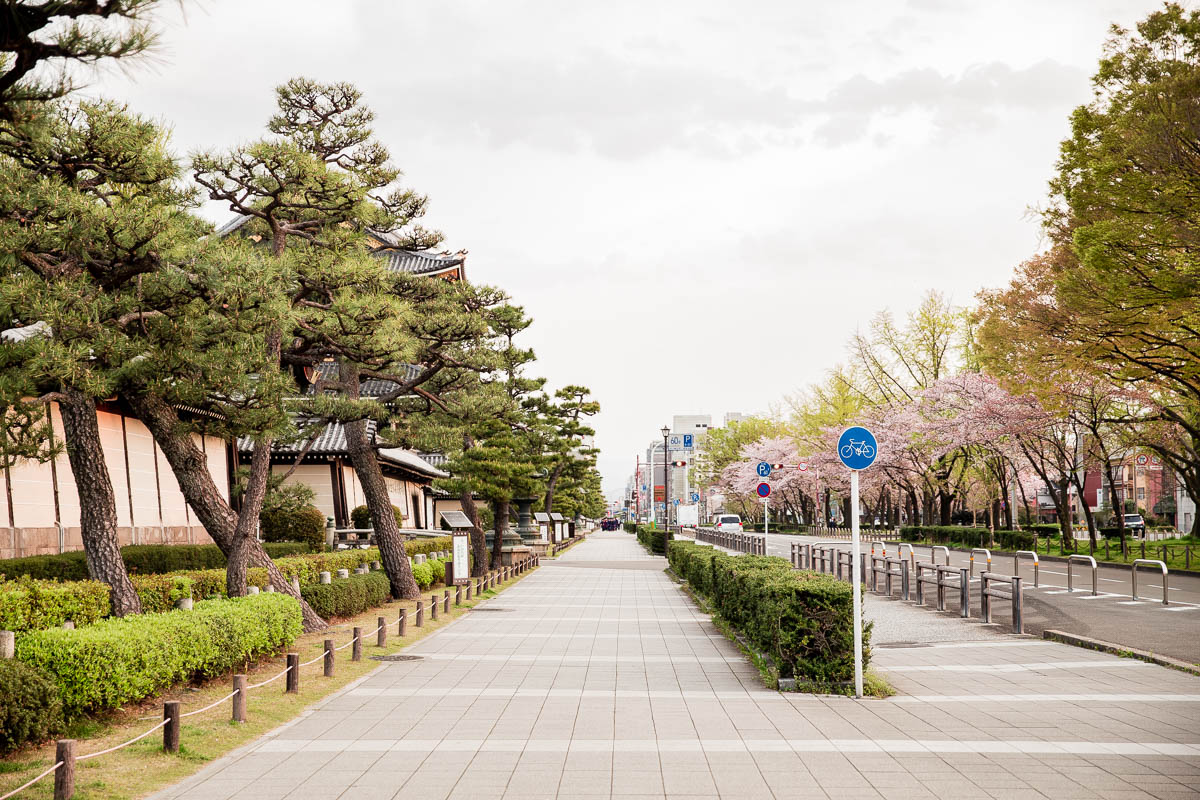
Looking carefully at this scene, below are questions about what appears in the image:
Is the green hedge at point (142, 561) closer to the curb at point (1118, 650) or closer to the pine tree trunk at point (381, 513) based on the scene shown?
the pine tree trunk at point (381, 513)

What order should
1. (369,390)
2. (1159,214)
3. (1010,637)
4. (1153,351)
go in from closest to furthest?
1. (1010,637)
2. (1159,214)
3. (1153,351)
4. (369,390)

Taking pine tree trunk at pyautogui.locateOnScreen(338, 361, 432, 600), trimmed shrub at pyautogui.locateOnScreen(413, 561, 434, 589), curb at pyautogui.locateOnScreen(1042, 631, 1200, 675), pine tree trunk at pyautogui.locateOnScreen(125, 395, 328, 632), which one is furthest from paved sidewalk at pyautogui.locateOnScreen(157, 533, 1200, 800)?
trimmed shrub at pyautogui.locateOnScreen(413, 561, 434, 589)

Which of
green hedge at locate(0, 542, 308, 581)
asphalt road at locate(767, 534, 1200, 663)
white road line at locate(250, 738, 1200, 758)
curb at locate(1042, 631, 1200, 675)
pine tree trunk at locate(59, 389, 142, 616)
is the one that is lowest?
asphalt road at locate(767, 534, 1200, 663)

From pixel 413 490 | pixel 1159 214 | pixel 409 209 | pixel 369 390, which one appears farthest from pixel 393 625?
pixel 413 490

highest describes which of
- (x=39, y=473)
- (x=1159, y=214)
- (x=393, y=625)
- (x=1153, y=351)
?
(x=1159, y=214)

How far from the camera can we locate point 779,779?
22.3ft

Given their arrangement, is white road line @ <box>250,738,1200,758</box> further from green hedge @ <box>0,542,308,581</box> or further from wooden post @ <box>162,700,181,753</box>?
green hedge @ <box>0,542,308,581</box>

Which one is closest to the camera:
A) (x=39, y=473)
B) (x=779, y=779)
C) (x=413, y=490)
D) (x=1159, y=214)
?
(x=779, y=779)

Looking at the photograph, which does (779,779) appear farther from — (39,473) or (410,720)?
(39,473)

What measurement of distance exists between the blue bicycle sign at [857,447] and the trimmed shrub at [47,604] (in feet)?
27.2

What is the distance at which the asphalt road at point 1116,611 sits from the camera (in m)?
14.4

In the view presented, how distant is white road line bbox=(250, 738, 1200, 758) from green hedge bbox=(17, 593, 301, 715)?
152 centimetres

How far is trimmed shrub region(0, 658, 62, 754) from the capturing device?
277 inches

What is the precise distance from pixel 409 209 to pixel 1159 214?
1362 centimetres
